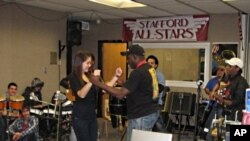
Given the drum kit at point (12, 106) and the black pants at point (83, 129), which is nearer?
the black pants at point (83, 129)

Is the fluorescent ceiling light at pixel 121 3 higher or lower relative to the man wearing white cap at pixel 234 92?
higher

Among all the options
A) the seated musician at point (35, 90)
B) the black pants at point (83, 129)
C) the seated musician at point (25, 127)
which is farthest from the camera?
the seated musician at point (35, 90)

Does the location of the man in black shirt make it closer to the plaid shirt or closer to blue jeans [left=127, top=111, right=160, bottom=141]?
blue jeans [left=127, top=111, right=160, bottom=141]

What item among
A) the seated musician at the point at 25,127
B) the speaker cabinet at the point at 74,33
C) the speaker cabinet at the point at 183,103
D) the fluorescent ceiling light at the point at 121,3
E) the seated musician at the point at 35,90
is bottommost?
the seated musician at the point at 25,127

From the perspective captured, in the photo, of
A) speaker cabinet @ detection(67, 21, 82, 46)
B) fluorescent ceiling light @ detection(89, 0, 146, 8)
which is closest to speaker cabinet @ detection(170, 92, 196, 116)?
fluorescent ceiling light @ detection(89, 0, 146, 8)

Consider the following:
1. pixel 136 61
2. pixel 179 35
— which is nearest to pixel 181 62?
pixel 179 35

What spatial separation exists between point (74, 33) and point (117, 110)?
2.70 meters

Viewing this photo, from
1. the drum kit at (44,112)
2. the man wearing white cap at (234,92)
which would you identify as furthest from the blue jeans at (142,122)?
the drum kit at (44,112)

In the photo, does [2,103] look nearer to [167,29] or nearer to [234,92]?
[234,92]

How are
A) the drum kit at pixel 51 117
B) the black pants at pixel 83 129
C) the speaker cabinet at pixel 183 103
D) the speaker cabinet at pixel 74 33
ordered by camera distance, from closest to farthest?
1. the black pants at pixel 83 129
2. the drum kit at pixel 51 117
3. the speaker cabinet at pixel 183 103
4. the speaker cabinet at pixel 74 33

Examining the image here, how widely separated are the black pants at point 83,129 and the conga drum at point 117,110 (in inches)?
83.6

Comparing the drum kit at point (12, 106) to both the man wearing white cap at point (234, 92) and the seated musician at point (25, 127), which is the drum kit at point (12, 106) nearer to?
the seated musician at point (25, 127)

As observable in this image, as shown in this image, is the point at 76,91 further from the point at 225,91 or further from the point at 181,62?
the point at 181,62

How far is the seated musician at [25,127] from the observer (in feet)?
15.7
